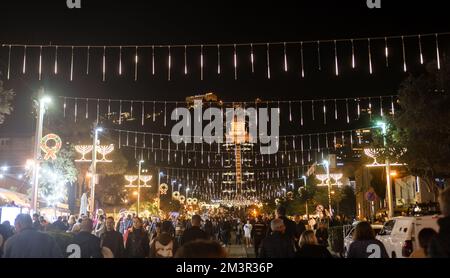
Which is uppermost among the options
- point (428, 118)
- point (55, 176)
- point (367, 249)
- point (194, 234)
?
point (428, 118)

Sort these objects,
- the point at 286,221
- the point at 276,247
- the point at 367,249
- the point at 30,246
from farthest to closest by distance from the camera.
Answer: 1. the point at 286,221
2. the point at 276,247
3. the point at 367,249
4. the point at 30,246

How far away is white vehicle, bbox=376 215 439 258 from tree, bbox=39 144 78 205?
2524 cm

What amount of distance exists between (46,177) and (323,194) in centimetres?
2724

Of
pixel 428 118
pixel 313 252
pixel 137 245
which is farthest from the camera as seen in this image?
pixel 428 118

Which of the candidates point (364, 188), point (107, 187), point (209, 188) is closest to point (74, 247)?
point (107, 187)

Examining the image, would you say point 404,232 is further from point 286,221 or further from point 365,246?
point 365,246

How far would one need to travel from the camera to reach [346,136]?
299ft

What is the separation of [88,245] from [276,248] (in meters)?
3.39

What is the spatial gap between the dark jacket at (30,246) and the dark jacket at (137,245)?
12.6 feet

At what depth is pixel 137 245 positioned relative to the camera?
1146cm

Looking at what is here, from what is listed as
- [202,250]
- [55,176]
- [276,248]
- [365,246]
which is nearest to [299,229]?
[276,248]
